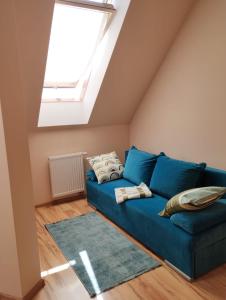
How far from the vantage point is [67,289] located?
6.61 feet

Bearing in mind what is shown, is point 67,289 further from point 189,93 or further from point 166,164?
point 189,93

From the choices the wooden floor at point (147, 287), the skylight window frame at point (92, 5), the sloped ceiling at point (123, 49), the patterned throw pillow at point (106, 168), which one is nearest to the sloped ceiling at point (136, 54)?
the sloped ceiling at point (123, 49)

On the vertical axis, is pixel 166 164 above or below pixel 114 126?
below

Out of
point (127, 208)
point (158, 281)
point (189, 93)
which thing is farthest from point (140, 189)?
point (189, 93)

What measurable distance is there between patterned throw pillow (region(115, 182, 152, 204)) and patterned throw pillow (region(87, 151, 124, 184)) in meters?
0.45

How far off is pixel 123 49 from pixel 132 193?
64.5 inches

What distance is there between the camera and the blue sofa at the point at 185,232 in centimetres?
201

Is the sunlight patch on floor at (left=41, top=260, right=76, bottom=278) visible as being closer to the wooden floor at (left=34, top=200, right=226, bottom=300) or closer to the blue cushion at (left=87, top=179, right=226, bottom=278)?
the wooden floor at (left=34, top=200, right=226, bottom=300)

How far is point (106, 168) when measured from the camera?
11.3ft

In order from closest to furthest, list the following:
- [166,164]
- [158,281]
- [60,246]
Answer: [158,281] → [60,246] → [166,164]

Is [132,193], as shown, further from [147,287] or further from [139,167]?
[147,287]

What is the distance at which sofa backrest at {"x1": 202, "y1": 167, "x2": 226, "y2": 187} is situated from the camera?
2.46 metres

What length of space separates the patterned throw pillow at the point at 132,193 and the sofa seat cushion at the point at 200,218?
621 mm

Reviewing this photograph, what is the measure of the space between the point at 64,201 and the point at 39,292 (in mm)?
1832
